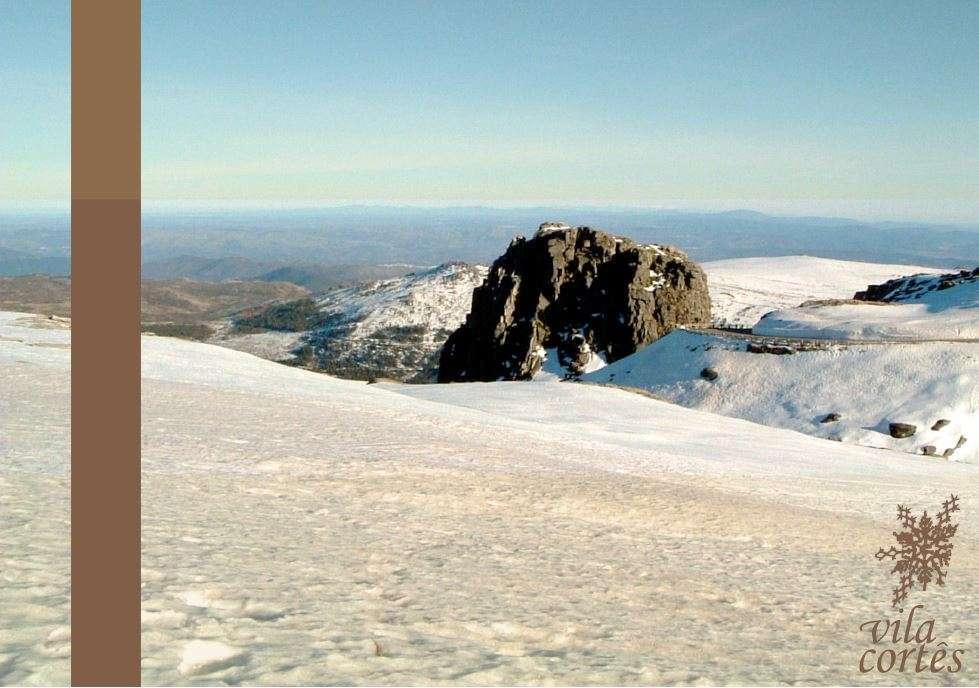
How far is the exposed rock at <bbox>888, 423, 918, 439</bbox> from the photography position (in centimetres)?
4644

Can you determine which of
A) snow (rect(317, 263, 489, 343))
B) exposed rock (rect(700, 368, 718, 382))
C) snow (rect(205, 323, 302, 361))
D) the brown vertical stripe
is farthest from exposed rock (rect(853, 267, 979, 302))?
snow (rect(205, 323, 302, 361))

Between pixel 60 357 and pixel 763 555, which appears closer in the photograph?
pixel 763 555

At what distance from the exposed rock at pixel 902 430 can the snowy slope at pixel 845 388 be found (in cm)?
31

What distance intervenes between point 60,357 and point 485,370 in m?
62.0

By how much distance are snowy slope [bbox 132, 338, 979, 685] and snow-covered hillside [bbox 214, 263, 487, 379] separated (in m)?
104

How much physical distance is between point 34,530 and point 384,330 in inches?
5716

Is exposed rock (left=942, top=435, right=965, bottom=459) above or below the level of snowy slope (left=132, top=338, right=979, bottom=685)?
below

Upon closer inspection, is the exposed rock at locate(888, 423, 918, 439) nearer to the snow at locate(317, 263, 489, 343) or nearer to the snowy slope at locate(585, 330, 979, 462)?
the snowy slope at locate(585, 330, 979, 462)

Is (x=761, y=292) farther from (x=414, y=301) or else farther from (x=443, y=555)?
(x=443, y=555)

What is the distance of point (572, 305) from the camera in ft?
289

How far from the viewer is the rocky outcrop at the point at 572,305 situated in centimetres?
8388

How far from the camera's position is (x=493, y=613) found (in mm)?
8367

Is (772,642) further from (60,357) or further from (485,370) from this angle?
(485,370)

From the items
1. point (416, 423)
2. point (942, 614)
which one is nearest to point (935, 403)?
point (416, 423)
